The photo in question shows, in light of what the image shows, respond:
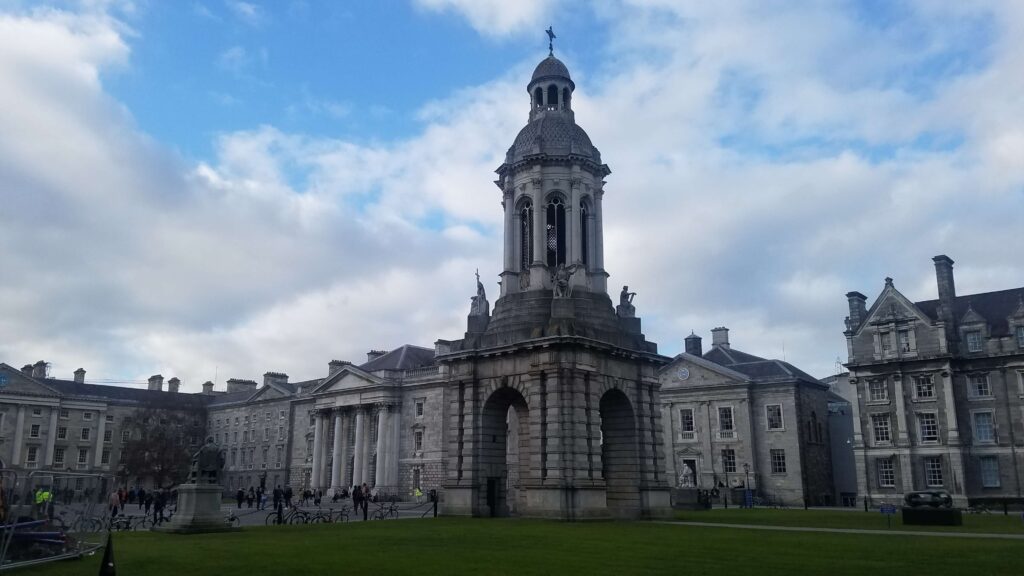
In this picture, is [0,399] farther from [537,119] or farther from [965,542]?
[965,542]

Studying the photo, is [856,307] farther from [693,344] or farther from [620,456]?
[620,456]

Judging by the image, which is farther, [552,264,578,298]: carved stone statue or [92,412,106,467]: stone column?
[92,412,106,467]: stone column

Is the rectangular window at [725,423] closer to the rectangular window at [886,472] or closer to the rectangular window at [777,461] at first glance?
the rectangular window at [777,461]

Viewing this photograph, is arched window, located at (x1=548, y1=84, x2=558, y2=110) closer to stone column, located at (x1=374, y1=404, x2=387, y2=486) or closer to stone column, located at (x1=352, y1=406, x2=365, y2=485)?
stone column, located at (x1=374, y1=404, x2=387, y2=486)

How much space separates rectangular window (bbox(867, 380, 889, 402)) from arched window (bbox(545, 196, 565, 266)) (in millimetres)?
35729

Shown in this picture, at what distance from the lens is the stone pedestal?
90.1 ft

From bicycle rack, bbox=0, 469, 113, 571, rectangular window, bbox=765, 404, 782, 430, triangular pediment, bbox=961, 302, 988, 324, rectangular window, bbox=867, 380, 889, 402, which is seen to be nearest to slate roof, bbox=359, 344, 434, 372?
rectangular window, bbox=765, 404, 782, 430

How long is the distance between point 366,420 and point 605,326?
47.9 metres

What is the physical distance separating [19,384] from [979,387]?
→ 324ft

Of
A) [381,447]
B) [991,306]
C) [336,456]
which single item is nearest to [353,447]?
[336,456]

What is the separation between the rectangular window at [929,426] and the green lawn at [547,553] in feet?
122

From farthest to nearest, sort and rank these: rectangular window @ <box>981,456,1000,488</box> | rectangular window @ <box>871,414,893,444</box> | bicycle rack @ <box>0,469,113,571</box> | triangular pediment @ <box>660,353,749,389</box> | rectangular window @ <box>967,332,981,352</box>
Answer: triangular pediment @ <box>660,353,749,389</box>
rectangular window @ <box>871,414,893,444</box>
rectangular window @ <box>967,332,981,352</box>
rectangular window @ <box>981,456,1000,488</box>
bicycle rack @ <box>0,469,113,571</box>

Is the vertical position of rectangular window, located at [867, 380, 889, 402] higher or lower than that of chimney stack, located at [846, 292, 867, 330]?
lower

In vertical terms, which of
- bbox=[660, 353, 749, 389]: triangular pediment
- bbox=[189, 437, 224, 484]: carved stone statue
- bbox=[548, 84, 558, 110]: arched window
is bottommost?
bbox=[189, 437, 224, 484]: carved stone statue
